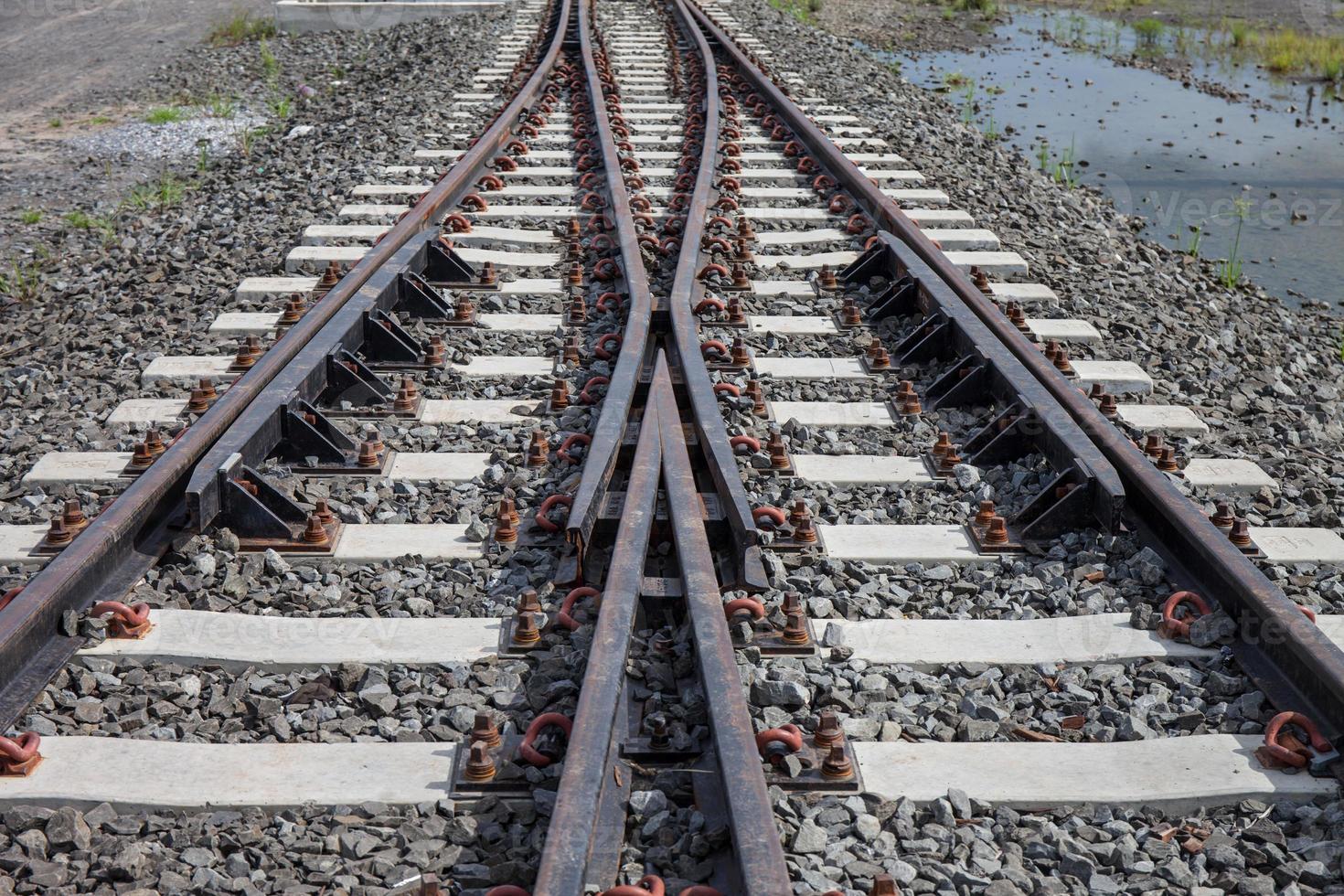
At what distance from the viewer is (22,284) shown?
695cm

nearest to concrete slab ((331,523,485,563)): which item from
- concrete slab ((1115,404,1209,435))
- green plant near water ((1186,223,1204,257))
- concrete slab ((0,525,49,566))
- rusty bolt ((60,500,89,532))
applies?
rusty bolt ((60,500,89,532))

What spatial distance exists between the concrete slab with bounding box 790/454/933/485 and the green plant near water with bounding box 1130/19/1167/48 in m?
15.9

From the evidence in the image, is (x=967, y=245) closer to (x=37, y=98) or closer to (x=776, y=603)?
(x=776, y=603)

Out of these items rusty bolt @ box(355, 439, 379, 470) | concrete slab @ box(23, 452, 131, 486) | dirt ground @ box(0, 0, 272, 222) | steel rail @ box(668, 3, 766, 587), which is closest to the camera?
steel rail @ box(668, 3, 766, 587)

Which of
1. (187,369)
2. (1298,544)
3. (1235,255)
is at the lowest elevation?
(1235,255)

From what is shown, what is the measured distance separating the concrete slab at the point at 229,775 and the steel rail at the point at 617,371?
89cm

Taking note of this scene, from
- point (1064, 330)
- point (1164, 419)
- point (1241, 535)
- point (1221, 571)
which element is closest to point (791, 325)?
point (1064, 330)

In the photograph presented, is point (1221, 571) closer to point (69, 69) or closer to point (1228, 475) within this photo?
point (1228, 475)

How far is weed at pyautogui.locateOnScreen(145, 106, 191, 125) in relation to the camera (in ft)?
39.9

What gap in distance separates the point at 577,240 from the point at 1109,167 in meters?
6.28

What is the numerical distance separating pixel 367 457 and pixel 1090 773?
8.21 ft

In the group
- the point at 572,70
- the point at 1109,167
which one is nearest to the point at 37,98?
the point at 572,70

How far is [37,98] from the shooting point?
1353 cm

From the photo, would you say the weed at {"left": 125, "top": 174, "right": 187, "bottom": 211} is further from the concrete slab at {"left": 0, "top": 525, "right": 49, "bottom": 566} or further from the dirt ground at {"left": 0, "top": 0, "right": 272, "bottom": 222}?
the concrete slab at {"left": 0, "top": 525, "right": 49, "bottom": 566}
